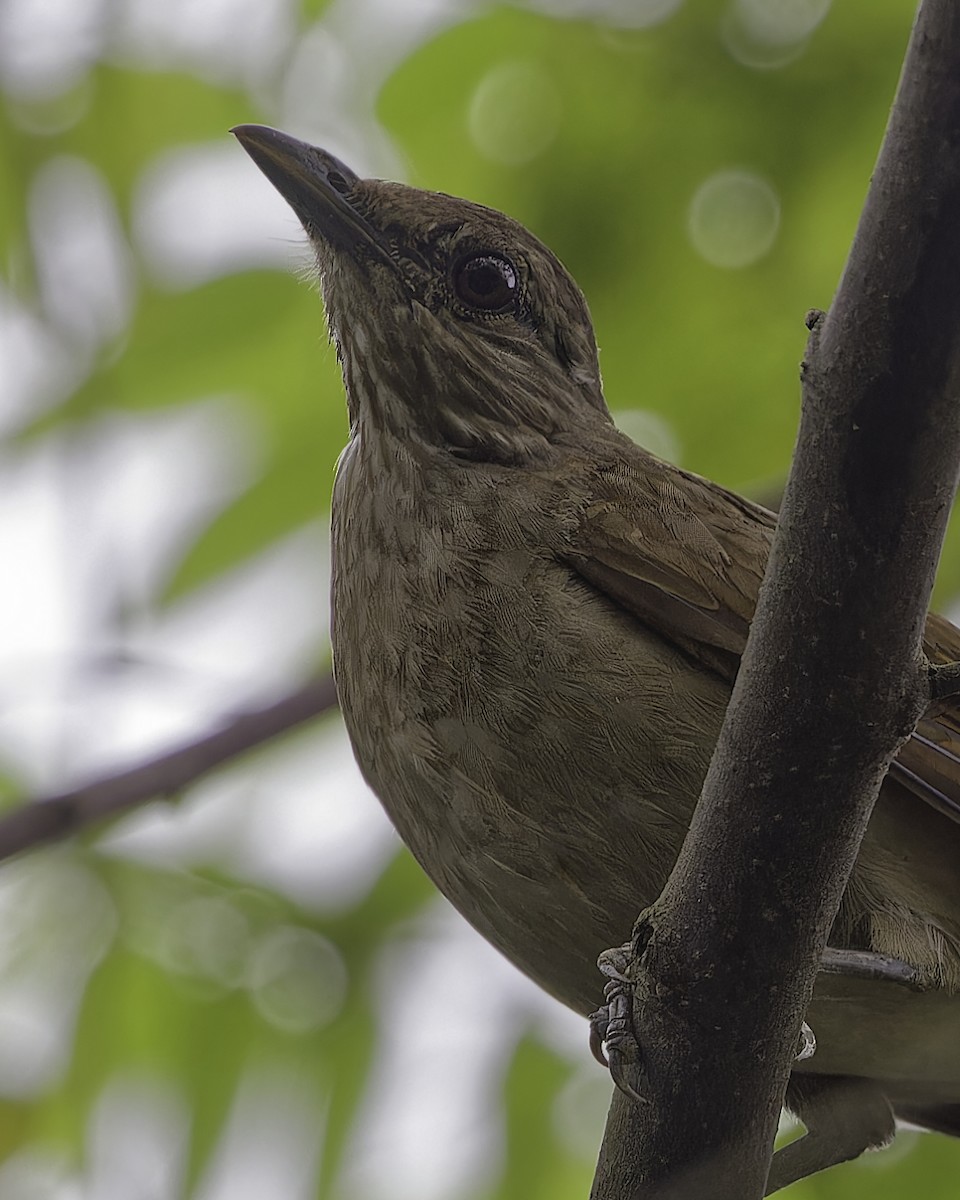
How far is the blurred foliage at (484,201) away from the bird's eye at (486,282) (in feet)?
0.67

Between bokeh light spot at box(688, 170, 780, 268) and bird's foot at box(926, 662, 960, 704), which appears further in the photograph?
bokeh light spot at box(688, 170, 780, 268)

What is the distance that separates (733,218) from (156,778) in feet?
7.44

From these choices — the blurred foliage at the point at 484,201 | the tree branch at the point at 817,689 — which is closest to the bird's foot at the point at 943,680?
the tree branch at the point at 817,689

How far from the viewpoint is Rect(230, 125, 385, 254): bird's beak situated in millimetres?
4603

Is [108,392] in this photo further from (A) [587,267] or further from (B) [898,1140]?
(B) [898,1140]

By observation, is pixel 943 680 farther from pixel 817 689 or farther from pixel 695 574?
pixel 695 574

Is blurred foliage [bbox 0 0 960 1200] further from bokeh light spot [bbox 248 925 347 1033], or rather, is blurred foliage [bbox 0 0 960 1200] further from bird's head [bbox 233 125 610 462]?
bird's head [bbox 233 125 610 462]

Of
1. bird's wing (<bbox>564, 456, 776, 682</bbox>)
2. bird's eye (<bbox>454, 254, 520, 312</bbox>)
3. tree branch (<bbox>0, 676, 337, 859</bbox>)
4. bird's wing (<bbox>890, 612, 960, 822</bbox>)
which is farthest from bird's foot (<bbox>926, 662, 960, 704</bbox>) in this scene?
bird's eye (<bbox>454, 254, 520, 312</bbox>)

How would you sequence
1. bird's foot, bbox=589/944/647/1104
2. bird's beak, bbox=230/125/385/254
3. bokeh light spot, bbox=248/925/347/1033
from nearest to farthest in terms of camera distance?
bird's foot, bbox=589/944/647/1104
bird's beak, bbox=230/125/385/254
bokeh light spot, bbox=248/925/347/1033

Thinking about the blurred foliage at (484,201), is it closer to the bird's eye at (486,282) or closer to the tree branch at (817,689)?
the bird's eye at (486,282)

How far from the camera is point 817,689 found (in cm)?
274

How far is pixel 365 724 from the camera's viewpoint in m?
4.07

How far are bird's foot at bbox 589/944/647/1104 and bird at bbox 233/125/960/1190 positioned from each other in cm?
50

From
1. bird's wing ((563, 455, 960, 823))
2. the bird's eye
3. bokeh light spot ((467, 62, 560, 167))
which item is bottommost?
bird's wing ((563, 455, 960, 823))
